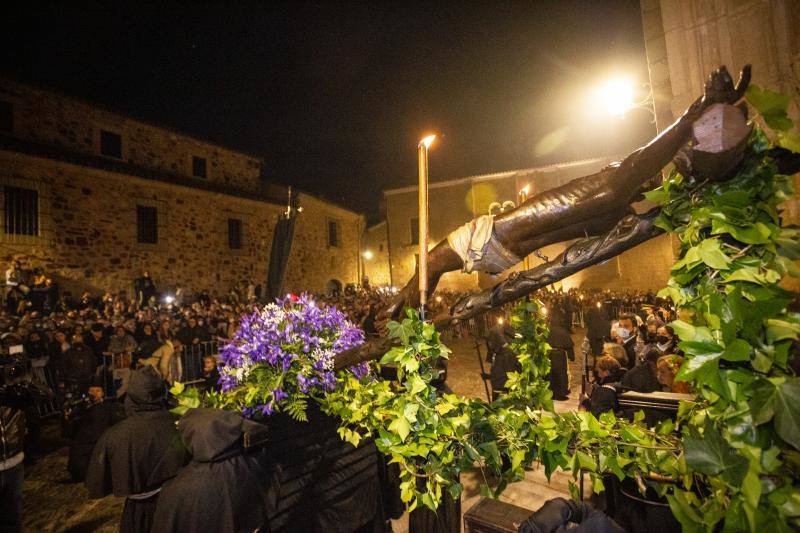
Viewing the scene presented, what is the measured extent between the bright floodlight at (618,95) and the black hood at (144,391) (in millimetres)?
9099

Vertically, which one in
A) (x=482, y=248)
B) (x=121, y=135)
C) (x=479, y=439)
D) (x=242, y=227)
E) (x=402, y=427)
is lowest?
(x=479, y=439)

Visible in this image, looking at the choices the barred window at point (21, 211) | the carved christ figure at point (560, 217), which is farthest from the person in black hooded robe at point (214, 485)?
the barred window at point (21, 211)

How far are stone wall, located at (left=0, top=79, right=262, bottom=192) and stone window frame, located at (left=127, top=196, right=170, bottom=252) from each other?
3250 mm

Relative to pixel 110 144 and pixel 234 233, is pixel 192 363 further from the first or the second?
pixel 110 144

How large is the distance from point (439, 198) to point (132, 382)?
29517 mm

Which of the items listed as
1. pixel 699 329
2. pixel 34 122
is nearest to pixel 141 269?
pixel 34 122

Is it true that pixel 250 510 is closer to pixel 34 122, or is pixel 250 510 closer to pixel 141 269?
pixel 141 269

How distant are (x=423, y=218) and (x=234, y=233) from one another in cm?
2206

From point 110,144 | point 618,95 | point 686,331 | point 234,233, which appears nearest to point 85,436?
point 686,331

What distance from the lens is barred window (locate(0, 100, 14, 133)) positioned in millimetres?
15125

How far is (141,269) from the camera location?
17.5m

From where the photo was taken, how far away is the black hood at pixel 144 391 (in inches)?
136

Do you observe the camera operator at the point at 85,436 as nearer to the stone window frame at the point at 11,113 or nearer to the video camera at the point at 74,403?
the video camera at the point at 74,403

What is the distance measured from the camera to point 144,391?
3445mm
